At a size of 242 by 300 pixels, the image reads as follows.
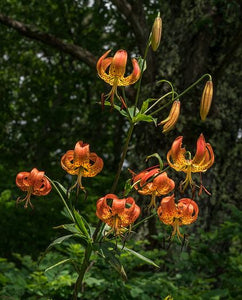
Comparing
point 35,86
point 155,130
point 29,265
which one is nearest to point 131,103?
point 155,130

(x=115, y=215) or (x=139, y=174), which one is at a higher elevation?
(x=139, y=174)

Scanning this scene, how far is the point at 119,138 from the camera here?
6.57 m

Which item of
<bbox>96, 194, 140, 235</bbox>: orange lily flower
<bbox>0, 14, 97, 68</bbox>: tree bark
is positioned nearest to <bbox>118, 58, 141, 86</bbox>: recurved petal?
<bbox>96, 194, 140, 235</bbox>: orange lily flower

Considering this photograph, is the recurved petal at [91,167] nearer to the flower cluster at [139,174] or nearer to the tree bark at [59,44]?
the flower cluster at [139,174]

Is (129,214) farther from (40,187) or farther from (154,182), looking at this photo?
(40,187)

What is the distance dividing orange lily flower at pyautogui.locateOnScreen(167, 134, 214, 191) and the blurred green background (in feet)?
0.86

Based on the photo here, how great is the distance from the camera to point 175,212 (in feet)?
4.65

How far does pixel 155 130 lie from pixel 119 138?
9.86 ft

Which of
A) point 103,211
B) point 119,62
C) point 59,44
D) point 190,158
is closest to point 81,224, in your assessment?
point 103,211

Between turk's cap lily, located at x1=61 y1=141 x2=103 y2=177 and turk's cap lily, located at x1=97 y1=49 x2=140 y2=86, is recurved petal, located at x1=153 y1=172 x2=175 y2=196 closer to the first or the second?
turk's cap lily, located at x1=61 y1=141 x2=103 y2=177

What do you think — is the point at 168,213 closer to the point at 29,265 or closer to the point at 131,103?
the point at 29,265

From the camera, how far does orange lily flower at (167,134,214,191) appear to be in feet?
4.27

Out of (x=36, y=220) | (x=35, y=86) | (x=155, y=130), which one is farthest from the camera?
(x=35, y=86)

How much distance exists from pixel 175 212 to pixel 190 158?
6.4 inches
